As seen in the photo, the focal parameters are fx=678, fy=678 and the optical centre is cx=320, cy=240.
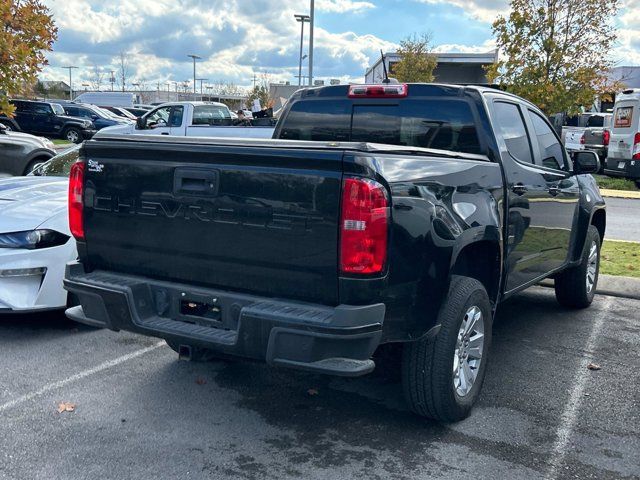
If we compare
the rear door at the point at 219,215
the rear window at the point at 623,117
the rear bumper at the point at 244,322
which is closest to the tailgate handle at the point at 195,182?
the rear door at the point at 219,215

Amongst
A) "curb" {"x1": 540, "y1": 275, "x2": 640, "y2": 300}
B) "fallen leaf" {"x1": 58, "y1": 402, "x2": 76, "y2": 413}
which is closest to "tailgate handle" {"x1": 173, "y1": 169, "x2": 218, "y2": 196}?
"fallen leaf" {"x1": 58, "y1": 402, "x2": 76, "y2": 413}

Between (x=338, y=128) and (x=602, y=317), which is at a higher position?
(x=338, y=128)

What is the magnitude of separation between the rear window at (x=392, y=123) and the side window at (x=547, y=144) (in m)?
1.15

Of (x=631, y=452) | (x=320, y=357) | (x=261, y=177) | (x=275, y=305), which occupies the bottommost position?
(x=631, y=452)

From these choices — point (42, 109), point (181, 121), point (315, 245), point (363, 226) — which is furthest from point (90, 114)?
point (363, 226)

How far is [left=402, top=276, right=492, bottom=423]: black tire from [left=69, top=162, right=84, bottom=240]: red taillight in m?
1.99

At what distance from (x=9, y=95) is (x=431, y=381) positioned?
8.96m

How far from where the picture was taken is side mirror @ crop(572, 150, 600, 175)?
18.3ft

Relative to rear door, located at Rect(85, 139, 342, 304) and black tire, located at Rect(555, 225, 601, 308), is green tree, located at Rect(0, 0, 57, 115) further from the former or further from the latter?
black tire, located at Rect(555, 225, 601, 308)

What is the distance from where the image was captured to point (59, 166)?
696cm

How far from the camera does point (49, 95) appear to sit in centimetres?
7688

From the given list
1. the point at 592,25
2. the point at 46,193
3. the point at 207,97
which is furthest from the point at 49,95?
the point at 46,193

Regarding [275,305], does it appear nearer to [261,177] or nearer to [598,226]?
[261,177]

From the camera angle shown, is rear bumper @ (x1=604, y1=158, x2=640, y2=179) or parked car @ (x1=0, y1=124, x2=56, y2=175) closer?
parked car @ (x1=0, y1=124, x2=56, y2=175)
